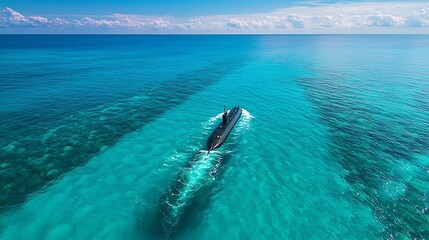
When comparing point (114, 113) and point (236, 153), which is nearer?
point (236, 153)

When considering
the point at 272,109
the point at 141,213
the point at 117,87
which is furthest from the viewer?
the point at 117,87

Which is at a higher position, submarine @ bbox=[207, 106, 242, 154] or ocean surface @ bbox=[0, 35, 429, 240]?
submarine @ bbox=[207, 106, 242, 154]

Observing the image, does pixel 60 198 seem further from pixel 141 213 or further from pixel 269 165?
pixel 269 165

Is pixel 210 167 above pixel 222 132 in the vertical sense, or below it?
below

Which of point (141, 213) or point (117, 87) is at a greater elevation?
point (117, 87)

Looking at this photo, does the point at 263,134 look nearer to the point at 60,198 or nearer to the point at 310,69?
the point at 60,198

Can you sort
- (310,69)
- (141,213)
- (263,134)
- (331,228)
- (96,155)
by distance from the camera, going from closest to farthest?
(331,228) < (141,213) < (96,155) < (263,134) < (310,69)

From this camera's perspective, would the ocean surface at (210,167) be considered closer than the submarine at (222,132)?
Yes

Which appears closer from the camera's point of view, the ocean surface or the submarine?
the ocean surface

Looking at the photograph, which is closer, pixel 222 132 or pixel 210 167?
pixel 210 167

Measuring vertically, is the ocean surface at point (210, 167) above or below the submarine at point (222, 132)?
below

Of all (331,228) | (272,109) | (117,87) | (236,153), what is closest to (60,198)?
(236,153)
